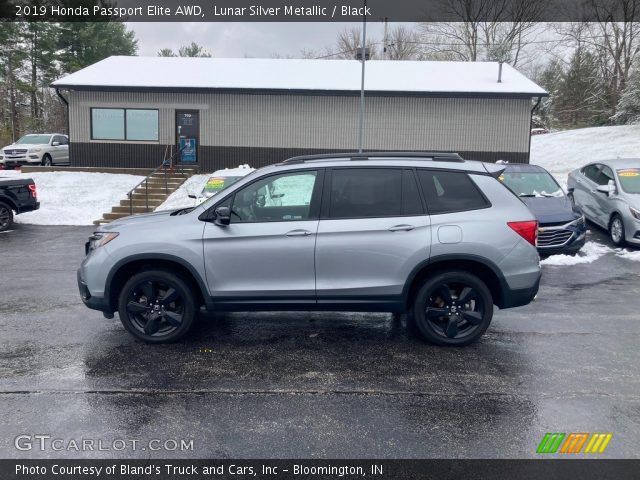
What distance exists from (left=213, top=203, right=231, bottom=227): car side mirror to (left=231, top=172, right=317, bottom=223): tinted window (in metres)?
0.14

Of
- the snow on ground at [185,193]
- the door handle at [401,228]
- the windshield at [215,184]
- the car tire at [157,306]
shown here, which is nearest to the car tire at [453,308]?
the door handle at [401,228]

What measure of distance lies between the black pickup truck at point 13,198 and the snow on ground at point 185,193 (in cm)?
386

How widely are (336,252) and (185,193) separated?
14998 millimetres

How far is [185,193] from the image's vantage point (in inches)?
792

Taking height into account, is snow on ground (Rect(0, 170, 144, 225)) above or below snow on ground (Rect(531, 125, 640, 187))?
below

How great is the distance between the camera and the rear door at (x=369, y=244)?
593 cm

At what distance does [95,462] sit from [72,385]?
1.43 meters

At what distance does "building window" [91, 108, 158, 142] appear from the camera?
75.6 ft

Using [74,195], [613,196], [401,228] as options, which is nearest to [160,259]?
[401,228]

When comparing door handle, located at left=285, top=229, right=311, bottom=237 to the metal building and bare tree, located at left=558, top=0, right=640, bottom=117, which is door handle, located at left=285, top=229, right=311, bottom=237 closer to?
the metal building

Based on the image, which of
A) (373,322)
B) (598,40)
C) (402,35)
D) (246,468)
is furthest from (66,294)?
→ (402,35)

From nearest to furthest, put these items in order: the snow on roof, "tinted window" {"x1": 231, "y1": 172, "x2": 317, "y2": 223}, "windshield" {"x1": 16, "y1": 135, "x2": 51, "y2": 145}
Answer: "tinted window" {"x1": 231, "y1": 172, "x2": 317, "y2": 223} → the snow on roof → "windshield" {"x1": 16, "y1": 135, "x2": 51, "y2": 145}

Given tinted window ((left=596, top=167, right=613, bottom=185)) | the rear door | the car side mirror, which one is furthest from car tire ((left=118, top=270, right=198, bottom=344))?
tinted window ((left=596, top=167, right=613, bottom=185))

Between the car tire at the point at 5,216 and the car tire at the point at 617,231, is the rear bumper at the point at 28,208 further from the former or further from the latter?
the car tire at the point at 617,231
